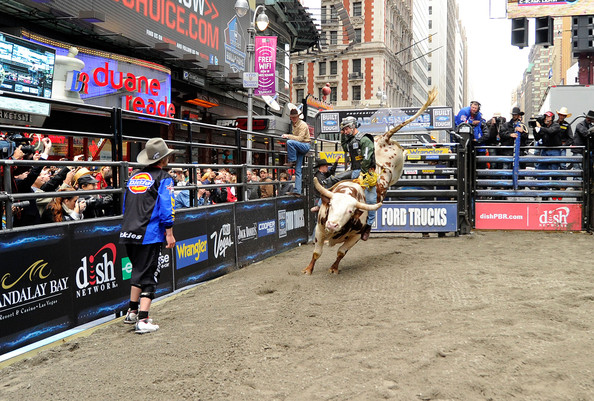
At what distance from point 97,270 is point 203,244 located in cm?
253

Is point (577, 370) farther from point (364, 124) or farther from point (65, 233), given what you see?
point (364, 124)

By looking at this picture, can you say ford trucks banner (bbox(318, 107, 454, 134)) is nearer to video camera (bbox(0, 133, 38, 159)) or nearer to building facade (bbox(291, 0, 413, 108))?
video camera (bbox(0, 133, 38, 159))

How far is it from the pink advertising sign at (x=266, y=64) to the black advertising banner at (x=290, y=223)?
8.53 meters

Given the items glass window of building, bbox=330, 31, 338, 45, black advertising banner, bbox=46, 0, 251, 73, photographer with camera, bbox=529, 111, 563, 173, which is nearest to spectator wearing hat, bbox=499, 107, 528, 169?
photographer with camera, bbox=529, 111, 563, 173

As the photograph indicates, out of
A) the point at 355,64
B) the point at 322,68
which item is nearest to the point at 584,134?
the point at 355,64

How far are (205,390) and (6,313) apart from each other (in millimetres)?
2163

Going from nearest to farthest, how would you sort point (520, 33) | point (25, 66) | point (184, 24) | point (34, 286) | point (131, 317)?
Answer: point (34, 286) < point (131, 317) < point (25, 66) < point (184, 24) < point (520, 33)

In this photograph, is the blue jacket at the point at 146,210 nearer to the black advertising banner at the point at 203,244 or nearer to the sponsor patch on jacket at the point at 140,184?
the sponsor patch on jacket at the point at 140,184

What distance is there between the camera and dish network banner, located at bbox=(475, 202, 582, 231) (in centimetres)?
1380

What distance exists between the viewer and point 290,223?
1242 centimetres

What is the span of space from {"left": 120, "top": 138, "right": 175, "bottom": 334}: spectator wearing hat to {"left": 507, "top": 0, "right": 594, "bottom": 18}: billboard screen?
70.7ft

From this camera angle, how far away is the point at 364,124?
69.7 ft

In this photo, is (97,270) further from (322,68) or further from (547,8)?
(322,68)

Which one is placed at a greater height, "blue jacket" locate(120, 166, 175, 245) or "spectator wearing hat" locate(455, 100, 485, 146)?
"spectator wearing hat" locate(455, 100, 485, 146)
